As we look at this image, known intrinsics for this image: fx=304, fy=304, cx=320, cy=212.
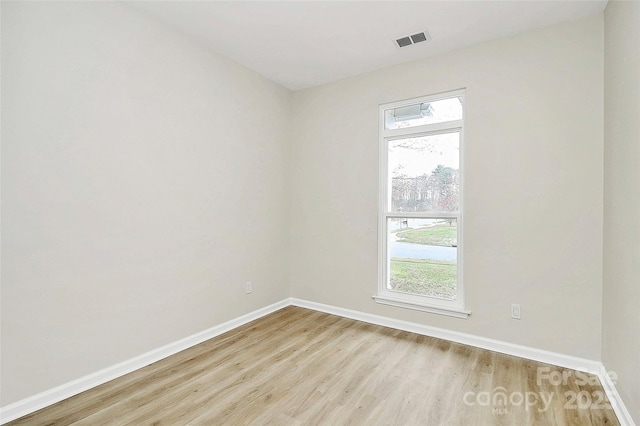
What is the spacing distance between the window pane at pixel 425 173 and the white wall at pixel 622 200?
1142mm

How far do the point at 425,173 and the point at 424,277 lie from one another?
1.12 meters

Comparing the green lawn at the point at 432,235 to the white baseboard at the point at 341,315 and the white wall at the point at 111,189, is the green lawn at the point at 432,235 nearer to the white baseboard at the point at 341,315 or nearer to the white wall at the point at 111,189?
the white baseboard at the point at 341,315

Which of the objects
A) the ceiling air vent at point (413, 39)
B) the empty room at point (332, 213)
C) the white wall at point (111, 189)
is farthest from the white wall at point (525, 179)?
the white wall at point (111, 189)

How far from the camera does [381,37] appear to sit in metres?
2.81

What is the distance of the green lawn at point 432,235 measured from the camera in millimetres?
3106

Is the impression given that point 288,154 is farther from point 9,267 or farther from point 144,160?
point 9,267

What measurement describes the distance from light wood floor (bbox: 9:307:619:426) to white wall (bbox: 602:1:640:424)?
1.25ft

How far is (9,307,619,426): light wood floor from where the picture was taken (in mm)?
1884

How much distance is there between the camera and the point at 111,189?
228 centimetres

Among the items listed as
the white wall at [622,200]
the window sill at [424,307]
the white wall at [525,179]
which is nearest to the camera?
the white wall at [622,200]

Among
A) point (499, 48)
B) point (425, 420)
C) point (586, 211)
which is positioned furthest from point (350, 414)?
point (499, 48)

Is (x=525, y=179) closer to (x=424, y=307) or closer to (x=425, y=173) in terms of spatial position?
(x=425, y=173)

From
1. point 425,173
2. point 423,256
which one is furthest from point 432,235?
point 425,173

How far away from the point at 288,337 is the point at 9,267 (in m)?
2.20
